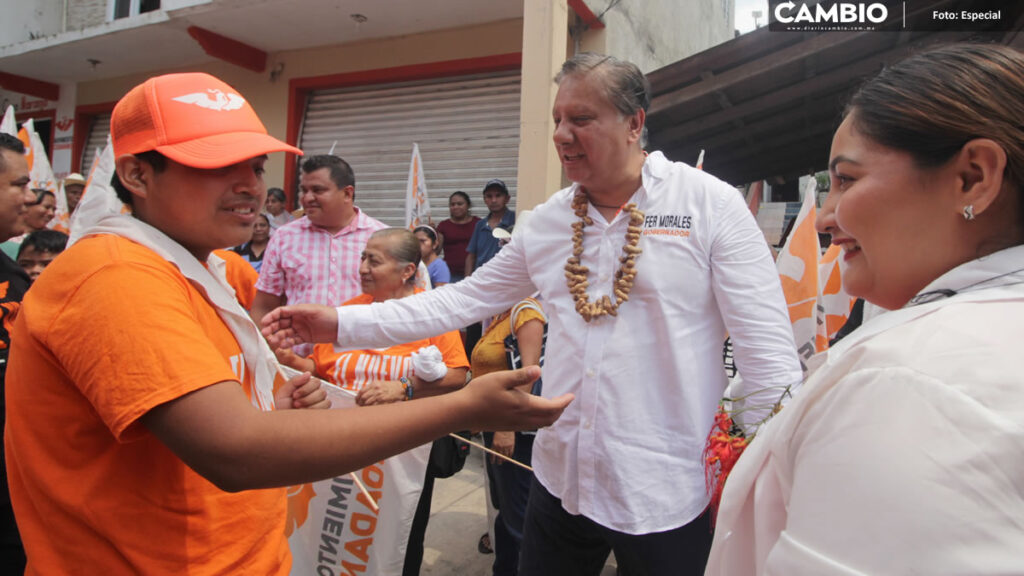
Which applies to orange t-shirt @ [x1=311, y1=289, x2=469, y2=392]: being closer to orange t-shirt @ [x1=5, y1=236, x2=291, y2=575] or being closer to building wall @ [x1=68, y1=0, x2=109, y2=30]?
orange t-shirt @ [x1=5, y1=236, x2=291, y2=575]

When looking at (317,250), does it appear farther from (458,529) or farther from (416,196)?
(416,196)

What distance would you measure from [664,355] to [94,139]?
1171 cm

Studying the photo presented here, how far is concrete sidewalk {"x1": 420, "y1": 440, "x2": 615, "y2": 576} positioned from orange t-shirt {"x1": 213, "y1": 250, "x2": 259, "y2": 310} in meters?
1.90

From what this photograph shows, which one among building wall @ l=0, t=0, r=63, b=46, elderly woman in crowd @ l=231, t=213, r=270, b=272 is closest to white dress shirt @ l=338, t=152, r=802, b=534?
elderly woman in crowd @ l=231, t=213, r=270, b=272

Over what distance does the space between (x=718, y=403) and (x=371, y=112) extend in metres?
7.44

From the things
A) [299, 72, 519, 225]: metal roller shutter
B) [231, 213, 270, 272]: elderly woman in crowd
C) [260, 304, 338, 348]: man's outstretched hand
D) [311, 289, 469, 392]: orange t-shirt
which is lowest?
[311, 289, 469, 392]: orange t-shirt

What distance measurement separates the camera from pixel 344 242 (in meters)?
3.71

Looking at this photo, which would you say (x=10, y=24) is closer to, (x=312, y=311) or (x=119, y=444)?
(x=312, y=311)

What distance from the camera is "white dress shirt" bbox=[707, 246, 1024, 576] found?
2.20 ft

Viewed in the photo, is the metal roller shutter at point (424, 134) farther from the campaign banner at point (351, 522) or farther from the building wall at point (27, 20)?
the building wall at point (27, 20)

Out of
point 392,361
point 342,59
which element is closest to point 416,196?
point 342,59

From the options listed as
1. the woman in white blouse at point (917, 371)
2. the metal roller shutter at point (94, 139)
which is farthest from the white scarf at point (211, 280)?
the metal roller shutter at point (94, 139)

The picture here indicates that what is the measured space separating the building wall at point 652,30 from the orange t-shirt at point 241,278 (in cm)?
441

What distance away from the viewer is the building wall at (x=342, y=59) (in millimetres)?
7379
